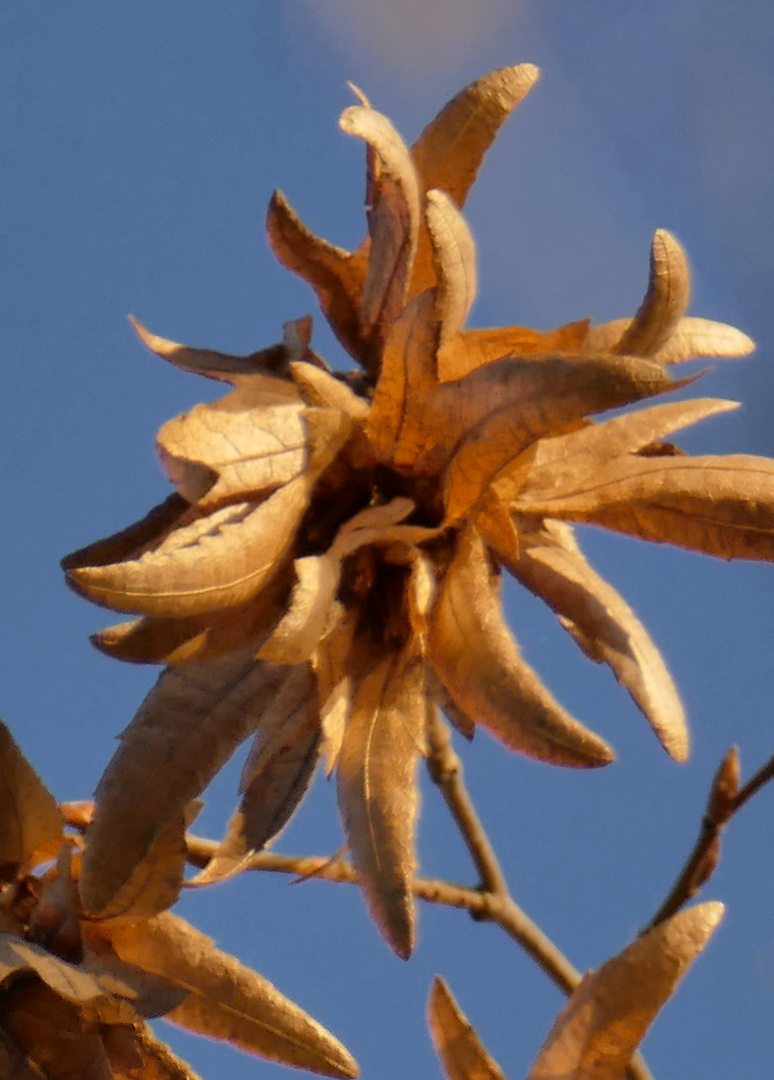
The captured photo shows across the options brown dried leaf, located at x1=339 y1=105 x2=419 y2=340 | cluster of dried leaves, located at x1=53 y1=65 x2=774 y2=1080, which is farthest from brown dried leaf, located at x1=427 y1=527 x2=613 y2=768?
brown dried leaf, located at x1=339 y1=105 x2=419 y2=340

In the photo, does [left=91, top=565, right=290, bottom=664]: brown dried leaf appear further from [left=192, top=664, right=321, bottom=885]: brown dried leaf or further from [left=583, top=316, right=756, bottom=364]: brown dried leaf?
[left=583, top=316, right=756, bottom=364]: brown dried leaf

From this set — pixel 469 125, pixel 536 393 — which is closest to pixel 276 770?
Answer: pixel 536 393

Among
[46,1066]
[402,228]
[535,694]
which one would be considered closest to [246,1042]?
[46,1066]

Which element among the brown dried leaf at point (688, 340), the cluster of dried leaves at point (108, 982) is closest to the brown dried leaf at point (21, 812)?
the cluster of dried leaves at point (108, 982)

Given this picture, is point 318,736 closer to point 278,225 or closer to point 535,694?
point 535,694

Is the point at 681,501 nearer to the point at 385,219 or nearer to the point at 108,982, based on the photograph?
the point at 385,219
